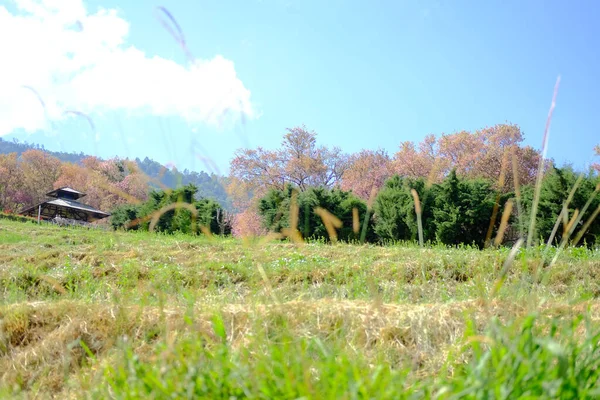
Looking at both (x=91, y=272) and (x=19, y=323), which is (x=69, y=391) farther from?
(x=91, y=272)

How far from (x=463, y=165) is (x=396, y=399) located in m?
26.8

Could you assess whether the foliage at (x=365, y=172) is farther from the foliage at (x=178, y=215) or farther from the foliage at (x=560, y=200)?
the foliage at (x=560, y=200)

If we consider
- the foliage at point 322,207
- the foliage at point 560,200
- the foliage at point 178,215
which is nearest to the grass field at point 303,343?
the foliage at point 560,200

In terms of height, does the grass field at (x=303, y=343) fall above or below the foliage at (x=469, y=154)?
below

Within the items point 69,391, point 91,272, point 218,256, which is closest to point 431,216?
point 218,256


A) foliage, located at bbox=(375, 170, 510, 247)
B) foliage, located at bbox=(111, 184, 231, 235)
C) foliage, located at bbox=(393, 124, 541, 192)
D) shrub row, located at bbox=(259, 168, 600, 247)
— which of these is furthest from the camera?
foliage, located at bbox=(393, 124, 541, 192)

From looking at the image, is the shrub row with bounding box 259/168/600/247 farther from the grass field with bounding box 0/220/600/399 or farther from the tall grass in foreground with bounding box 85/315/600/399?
the tall grass in foreground with bounding box 85/315/600/399


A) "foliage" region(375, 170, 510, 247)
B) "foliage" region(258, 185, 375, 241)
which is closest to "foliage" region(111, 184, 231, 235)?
"foliage" region(258, 185, 375, 241)

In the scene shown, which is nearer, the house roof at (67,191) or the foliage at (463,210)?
the foliage at (463,210)

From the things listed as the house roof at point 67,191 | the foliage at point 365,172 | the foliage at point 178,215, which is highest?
the foliage at point 365,172

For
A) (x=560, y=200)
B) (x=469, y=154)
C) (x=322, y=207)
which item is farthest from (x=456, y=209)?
(x=469, y=154)

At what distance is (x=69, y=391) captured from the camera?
263 centimetres

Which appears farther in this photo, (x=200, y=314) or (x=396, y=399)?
(x=200, y=314)

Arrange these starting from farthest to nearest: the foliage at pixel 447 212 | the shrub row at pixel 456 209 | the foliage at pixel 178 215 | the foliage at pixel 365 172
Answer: the foliage at pixel 365 172 → the foliage at pixel 178 215 → the foliage at pixel 447 212 → the shrub row at pixel 456 209
